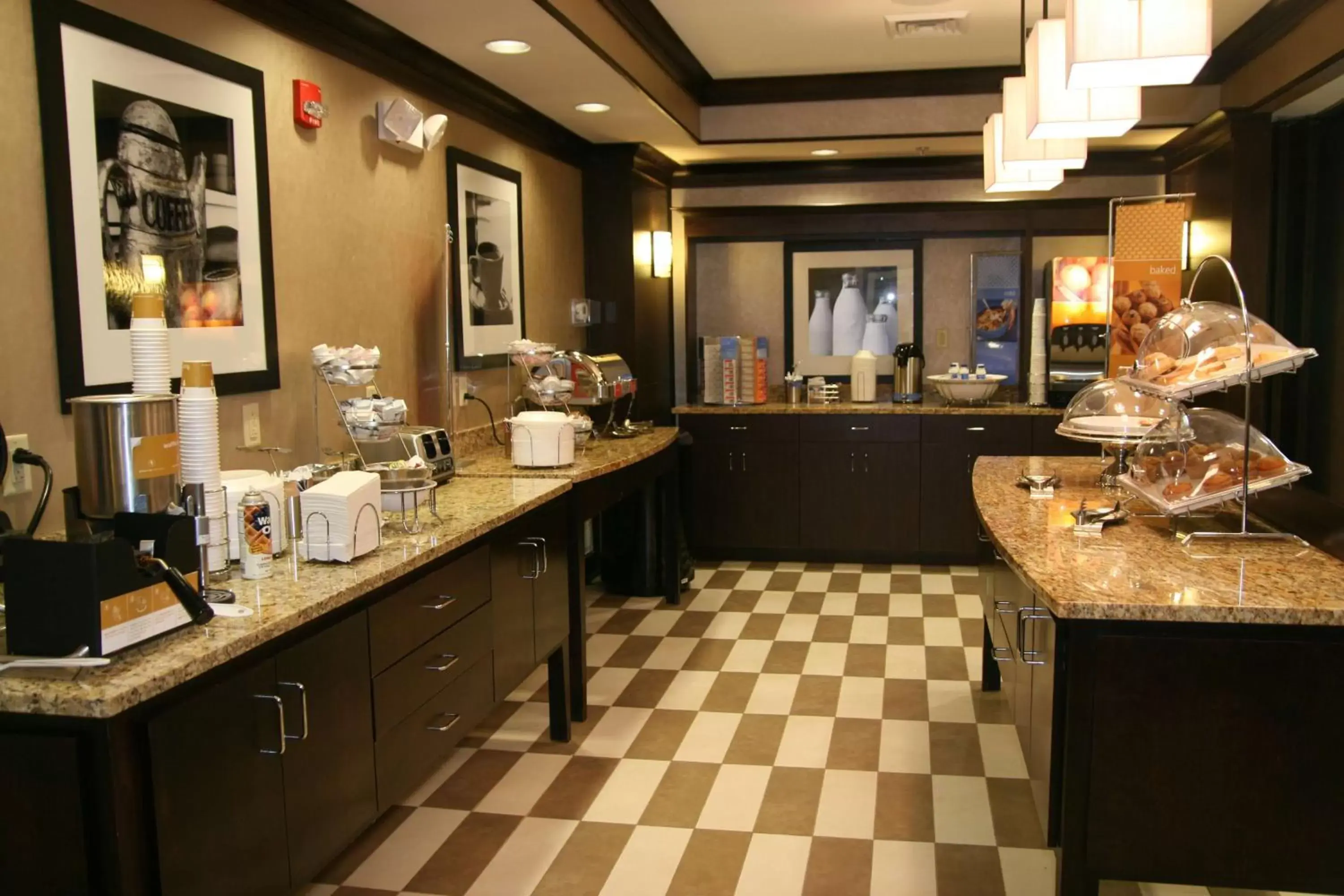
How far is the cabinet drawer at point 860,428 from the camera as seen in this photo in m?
6.18

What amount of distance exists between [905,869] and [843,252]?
4660 mm

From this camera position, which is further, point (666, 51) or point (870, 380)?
point (870, 380)

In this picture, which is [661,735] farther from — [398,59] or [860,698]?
[398,59]

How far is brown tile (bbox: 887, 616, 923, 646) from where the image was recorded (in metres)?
4.83

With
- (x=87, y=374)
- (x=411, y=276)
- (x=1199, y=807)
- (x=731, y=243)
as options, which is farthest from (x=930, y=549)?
(x=87, y=374)

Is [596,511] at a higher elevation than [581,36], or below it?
below

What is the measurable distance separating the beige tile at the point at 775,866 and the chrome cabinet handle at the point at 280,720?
1.25m

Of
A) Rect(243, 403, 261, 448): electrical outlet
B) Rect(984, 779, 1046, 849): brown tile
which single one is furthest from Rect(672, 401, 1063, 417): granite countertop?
Rect(243, 403, 261, 448): electrical outlet

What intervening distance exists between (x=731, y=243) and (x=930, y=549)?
2.32 meters

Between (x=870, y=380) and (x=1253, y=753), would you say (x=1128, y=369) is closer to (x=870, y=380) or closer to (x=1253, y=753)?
(x=1253, y=753)

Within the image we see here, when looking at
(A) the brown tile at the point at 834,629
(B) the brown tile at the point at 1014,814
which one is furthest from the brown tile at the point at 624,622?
(B) the brown tile at the point at 1014,814

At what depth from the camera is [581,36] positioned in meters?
3.68

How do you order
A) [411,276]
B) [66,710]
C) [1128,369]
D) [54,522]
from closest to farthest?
[66,710] → [54,522] → [1128,369] → [411,276]

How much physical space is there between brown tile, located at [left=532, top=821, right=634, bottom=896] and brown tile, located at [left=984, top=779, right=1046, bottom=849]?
3.40ft
